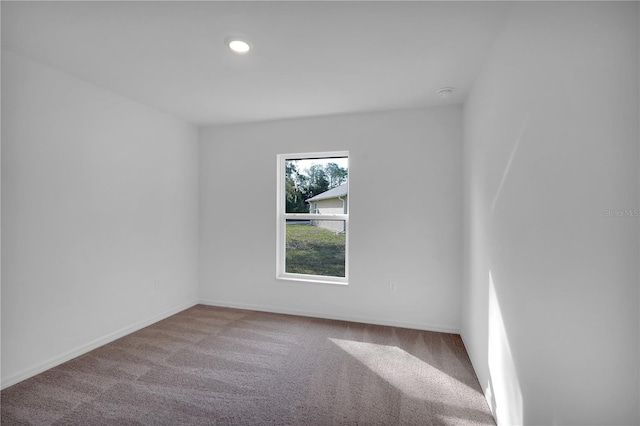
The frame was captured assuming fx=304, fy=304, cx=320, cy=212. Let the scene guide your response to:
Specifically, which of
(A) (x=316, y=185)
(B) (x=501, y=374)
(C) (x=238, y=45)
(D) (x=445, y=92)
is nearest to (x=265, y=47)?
(C) (x=238, y=45)

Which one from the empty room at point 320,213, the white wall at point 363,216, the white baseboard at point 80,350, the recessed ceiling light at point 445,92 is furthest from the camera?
the white wall at point 363,216

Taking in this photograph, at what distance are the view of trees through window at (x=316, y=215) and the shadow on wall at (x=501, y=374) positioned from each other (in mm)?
1941

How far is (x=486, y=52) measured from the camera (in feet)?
7.07

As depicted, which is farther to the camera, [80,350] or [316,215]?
[316,215]

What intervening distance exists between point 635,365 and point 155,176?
3909 mm

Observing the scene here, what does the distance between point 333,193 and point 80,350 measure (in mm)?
2925

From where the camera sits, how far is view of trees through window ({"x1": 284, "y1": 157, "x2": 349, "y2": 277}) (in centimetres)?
376

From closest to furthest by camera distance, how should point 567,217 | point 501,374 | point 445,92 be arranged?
point 567,217, point 501,374, point 445,92

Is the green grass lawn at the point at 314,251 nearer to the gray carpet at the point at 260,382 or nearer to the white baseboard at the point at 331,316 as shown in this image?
the white baseboard at the point at 331,316

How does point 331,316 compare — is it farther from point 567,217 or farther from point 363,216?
point 567,217

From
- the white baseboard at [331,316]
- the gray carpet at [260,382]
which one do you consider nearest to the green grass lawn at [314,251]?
the white baseboard at [331,316]

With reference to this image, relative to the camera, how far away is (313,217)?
12.7 ft

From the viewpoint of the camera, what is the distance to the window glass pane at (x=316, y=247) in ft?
12.4

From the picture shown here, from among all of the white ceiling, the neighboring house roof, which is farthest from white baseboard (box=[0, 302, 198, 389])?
the white ceiling
